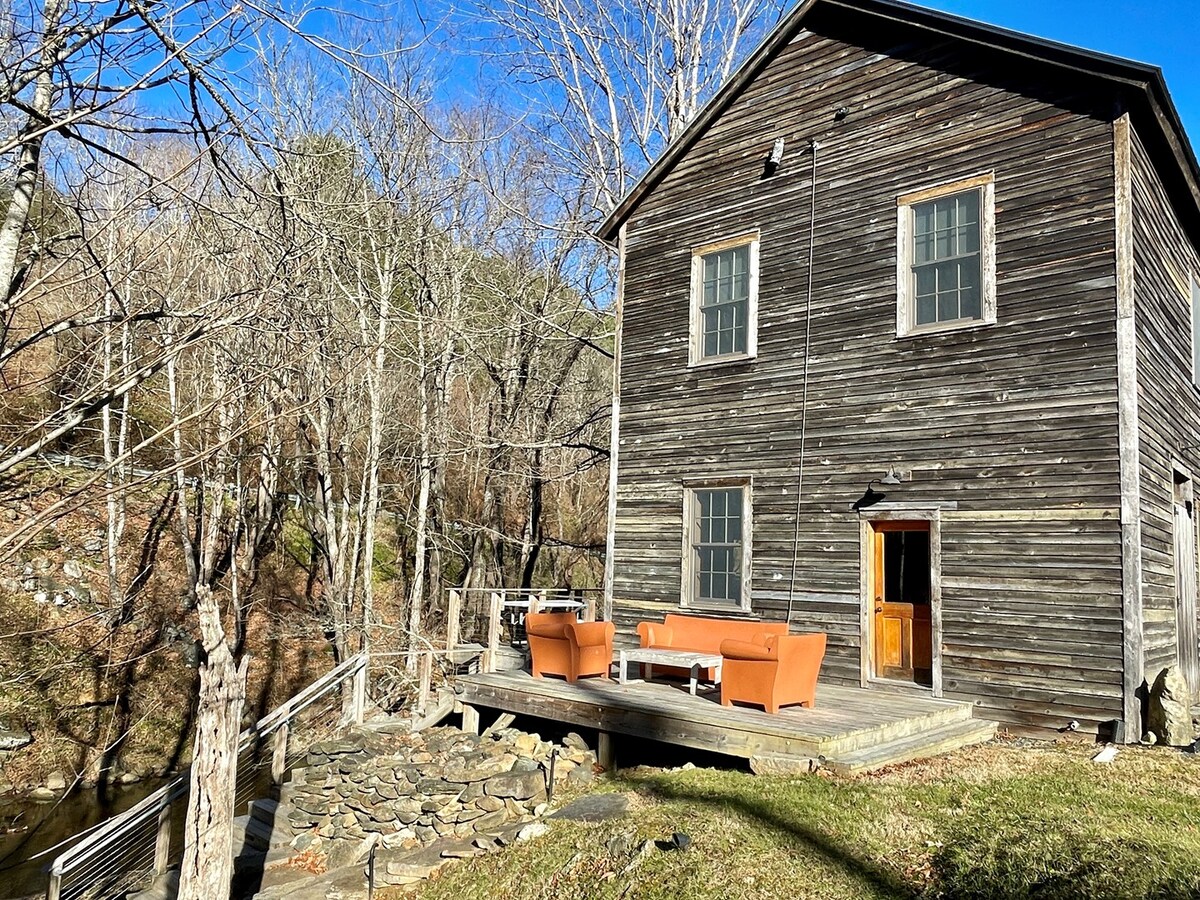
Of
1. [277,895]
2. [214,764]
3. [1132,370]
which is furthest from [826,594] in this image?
[214,764]

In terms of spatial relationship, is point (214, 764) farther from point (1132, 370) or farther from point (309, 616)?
point (309, 616)

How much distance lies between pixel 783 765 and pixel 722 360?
6019 millimetres

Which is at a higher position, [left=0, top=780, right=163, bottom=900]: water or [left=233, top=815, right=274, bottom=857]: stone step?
[left=233, top=815, right=274, bottom=857]: stone step

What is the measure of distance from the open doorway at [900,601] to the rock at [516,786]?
4.19 metres

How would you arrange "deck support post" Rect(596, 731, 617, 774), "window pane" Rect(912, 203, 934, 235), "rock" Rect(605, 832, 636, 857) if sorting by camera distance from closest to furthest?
"rock" Rect(605, 832, 636, 857), "deck support post" Rect(596, 731, 617, 774), "window pane" Rect(912, 203, 934, 235)

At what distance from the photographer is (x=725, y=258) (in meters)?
12.8

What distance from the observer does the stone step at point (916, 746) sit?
768 centimetres

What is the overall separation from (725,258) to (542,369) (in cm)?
1171

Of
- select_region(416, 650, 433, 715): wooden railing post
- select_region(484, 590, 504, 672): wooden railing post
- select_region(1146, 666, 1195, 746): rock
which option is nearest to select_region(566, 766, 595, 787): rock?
select_region(484, 590, 504, 672): wooden railing post

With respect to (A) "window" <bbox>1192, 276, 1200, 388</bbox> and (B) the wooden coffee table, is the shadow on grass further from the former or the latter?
(A) "window" <bbox>1192, 276, 1200, 388</bbox>

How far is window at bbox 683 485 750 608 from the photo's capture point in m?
12.0

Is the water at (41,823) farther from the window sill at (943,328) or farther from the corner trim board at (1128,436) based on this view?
the corner trim board at (1128,436)

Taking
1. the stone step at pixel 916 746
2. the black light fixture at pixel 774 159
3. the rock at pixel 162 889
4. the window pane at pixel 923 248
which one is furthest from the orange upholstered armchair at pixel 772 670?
the black light fixture at pixel 774 159

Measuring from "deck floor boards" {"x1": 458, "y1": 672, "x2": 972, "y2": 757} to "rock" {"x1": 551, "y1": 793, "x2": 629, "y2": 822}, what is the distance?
1.04 meters
